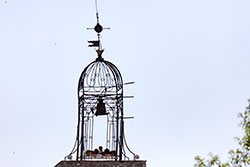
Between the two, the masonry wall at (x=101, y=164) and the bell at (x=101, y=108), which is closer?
the masonry wall at (x=101, y=164)

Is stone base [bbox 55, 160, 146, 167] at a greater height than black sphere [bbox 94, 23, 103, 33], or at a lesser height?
lesser

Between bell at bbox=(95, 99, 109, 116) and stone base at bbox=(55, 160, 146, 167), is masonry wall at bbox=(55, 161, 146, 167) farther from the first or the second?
bell at bbox=(95, 99, 109, 116)

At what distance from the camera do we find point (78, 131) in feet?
56.3

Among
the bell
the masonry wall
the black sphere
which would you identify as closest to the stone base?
the masonry wall

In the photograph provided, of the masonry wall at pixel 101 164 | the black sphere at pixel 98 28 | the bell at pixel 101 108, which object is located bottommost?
the masonry wall at pixel 101 164

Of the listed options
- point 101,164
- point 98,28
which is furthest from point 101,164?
point 98,28

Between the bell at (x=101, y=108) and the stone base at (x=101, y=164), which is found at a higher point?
the bell at (x=101, y=108)

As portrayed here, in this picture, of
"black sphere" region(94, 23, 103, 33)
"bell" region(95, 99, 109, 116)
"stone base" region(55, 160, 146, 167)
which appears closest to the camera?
"stone base" region(55, 160, 146, 167)

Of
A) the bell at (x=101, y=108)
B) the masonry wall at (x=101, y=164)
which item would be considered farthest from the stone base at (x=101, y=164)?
the bell at (x=101, y=108)

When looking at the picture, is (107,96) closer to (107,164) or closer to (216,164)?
(107,164)

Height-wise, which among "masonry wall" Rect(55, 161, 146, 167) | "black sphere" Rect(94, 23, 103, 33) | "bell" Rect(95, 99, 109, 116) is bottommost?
"masonry wall" Rect(55, 161, 146, 167)

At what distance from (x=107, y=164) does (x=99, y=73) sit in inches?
133

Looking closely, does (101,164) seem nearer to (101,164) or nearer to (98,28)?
(101,164)

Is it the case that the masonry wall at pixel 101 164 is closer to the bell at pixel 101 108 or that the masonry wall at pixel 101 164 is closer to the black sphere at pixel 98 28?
the bell at pixel 101 108
